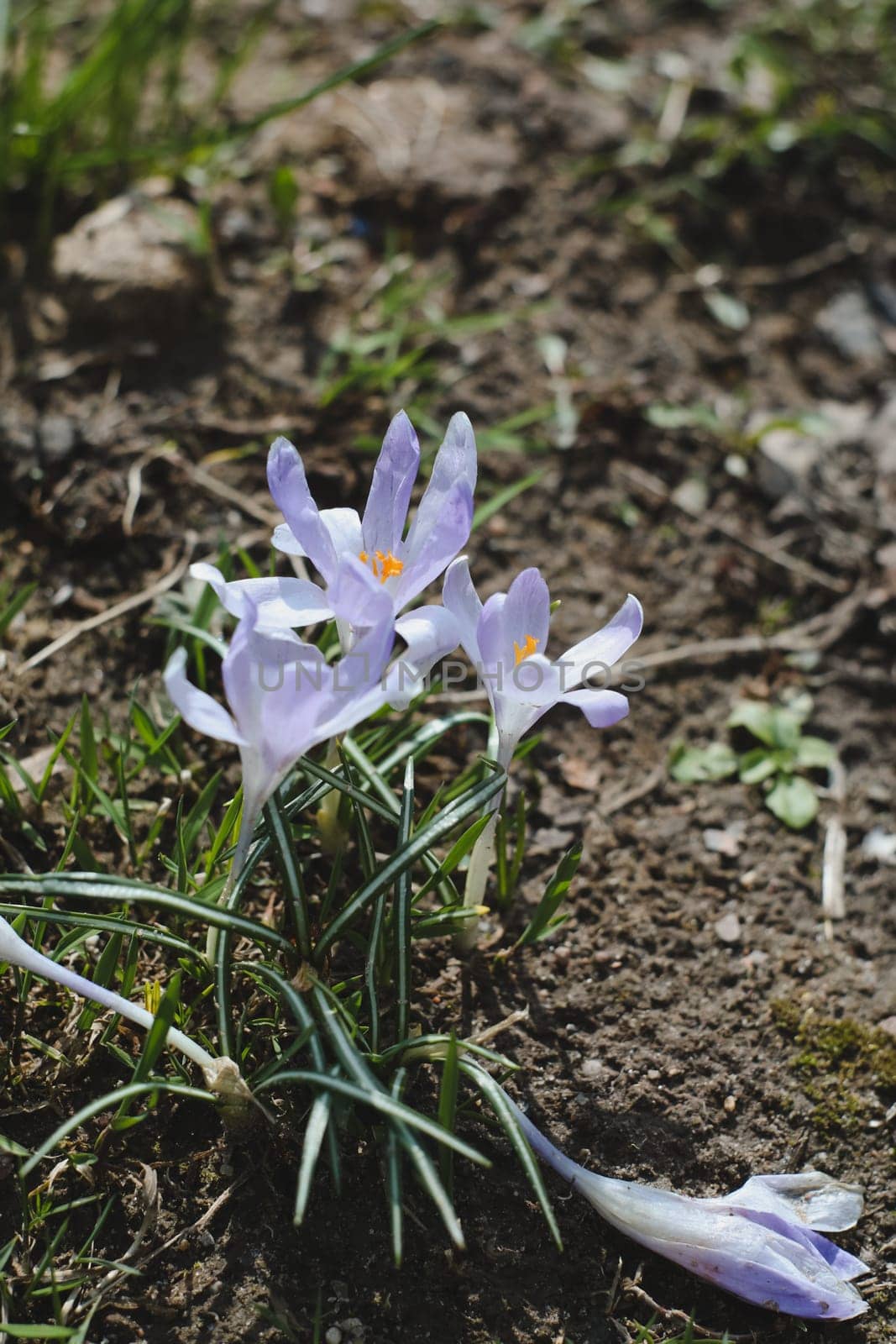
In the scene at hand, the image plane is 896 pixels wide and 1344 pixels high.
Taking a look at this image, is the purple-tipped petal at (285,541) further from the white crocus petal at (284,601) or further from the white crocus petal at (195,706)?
the white crocus petal at (195,706)

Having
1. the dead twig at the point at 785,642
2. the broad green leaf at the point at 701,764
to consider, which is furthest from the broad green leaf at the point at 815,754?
the dead twig at the point at 785,642

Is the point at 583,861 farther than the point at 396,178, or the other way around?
the point at 396,178

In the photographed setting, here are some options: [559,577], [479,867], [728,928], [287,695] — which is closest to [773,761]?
[728,928]

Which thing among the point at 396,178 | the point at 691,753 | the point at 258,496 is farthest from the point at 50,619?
the point at 396,178

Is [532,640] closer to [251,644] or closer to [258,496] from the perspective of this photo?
[251,644]

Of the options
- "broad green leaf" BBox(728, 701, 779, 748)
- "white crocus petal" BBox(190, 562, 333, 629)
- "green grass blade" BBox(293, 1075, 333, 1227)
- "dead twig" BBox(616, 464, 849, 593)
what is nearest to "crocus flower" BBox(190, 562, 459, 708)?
"white crocus petal" BBox(190, 562, 333, 629)

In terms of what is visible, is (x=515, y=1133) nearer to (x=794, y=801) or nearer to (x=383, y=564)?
(x=383, y=564)
